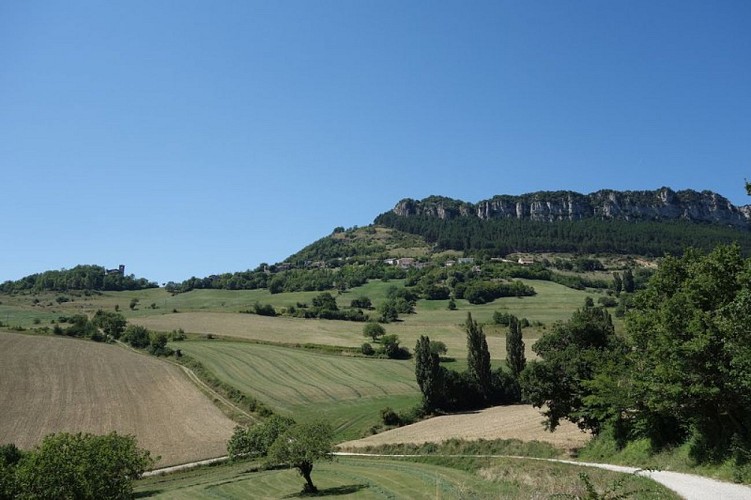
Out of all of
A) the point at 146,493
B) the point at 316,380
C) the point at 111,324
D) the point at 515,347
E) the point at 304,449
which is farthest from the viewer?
the point at 111,324

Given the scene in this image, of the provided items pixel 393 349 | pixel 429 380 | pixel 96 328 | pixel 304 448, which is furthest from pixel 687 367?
pixel 96 328

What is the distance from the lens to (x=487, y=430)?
58.5 m

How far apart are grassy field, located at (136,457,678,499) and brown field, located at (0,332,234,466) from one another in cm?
1086

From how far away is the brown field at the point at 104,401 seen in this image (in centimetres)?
6212

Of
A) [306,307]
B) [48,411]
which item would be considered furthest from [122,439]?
[306,307]

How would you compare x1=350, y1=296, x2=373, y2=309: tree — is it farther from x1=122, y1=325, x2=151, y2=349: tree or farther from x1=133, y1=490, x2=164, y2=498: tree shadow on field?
x1=133, y1=490, x2=164, y2=498: tree shadow on field

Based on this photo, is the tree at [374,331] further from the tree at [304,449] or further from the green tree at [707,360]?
the green tree at [707,360]

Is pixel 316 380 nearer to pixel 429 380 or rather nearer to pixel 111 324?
pixel 429 380

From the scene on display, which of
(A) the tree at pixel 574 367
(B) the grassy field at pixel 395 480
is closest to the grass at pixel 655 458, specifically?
(A) the tree at pixel 574 367

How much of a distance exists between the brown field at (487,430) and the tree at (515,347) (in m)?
7.21

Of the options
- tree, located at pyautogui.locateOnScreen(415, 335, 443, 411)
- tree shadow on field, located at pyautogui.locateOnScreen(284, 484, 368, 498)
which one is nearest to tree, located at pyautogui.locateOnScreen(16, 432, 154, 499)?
tree shadow on field, located at pyautogui.locateOnScreen(284, 484, 368, 498)

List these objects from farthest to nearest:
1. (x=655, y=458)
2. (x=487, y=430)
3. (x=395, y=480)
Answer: (x=487, y=430), (x=395, y=480), (x=655, y=458)

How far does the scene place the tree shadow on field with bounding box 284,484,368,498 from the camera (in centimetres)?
3844

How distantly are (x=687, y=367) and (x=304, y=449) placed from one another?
27.8m
